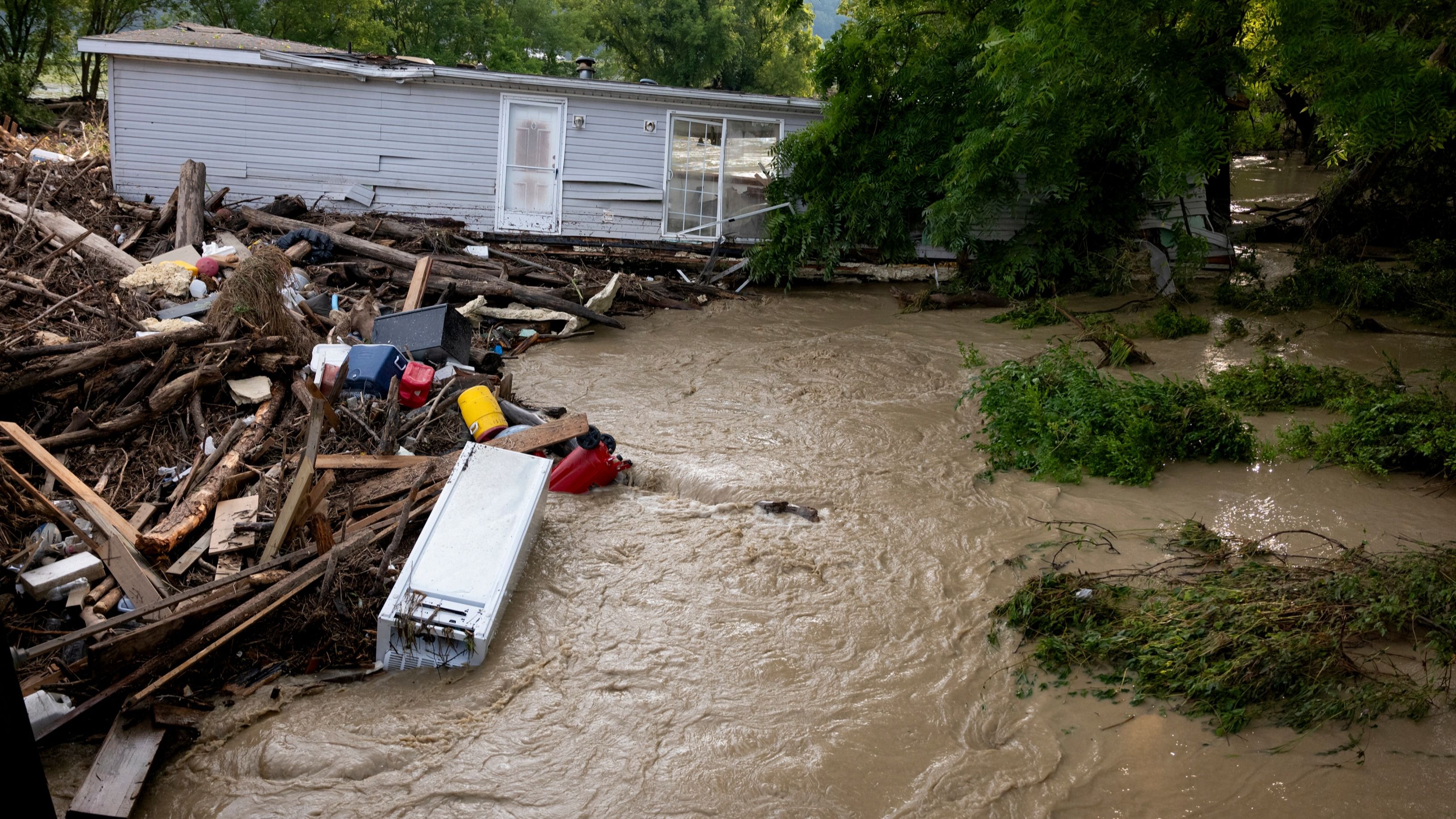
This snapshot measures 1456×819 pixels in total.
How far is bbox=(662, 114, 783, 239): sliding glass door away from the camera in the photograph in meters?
15.3

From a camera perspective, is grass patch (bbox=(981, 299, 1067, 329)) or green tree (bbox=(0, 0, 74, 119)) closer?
grass patch (bbox=(981, 299, 1067, 329))

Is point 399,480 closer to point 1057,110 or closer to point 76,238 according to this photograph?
point 76,238

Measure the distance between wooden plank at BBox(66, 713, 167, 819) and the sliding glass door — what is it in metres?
12.1

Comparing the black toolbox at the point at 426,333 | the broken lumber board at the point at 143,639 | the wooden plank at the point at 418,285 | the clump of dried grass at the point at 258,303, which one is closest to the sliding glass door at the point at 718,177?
the wooden plank at the point at 418,285

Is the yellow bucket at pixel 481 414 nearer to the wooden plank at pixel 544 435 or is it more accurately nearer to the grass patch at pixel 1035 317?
the wooden plank at pixel 544 435

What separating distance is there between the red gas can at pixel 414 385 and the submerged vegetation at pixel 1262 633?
527 centimetres

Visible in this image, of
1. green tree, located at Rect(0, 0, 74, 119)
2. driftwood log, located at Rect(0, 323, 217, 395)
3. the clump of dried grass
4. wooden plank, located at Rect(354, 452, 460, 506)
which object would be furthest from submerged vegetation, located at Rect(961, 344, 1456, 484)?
green tree, located at Rect(0, 0, 74, 119)

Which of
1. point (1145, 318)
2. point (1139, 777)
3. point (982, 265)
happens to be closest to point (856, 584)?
point (1139, 777)

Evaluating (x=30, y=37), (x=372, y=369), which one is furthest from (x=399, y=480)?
(x=30, y=37)

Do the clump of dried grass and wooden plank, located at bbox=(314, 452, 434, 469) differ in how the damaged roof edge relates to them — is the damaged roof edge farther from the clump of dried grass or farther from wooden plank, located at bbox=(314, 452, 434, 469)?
wooden plank, located at bbox=(314, 452, 434, 469)

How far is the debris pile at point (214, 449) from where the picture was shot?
197 inches

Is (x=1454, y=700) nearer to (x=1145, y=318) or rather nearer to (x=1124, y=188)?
(x=1145, y=318)

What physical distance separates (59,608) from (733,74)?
1406 inches

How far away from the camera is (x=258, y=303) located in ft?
26.0
